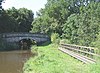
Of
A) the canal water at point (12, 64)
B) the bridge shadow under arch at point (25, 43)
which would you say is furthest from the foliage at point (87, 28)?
the bridge shadow under arch at point (25, 43)

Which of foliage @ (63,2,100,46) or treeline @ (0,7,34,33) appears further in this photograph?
treeline @ (0,7,34,33)

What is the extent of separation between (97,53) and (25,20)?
201 feet

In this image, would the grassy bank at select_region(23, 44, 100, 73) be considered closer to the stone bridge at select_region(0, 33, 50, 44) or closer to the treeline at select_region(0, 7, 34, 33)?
the stone bridge at select_region(0, 33, 50, 44)

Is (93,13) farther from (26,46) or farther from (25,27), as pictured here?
(25,27)

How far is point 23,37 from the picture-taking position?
58.8 meters

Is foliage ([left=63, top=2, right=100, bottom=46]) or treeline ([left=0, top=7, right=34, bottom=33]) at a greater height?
treeline ([left=0, top=7, right=34, bottom=33])

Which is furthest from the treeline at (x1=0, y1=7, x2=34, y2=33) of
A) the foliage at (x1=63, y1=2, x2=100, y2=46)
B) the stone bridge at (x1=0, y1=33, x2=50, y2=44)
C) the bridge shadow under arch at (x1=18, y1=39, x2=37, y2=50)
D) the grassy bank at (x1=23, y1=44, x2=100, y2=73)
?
the grassy bank at (x1=23, y1=44, x2=100, y2=73)

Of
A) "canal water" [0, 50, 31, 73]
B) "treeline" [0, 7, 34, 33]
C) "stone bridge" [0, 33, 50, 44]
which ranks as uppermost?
"treeline" [0, 7, 34, 33]

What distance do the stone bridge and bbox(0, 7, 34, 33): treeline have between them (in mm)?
5783

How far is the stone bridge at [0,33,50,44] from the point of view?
56.8 meters

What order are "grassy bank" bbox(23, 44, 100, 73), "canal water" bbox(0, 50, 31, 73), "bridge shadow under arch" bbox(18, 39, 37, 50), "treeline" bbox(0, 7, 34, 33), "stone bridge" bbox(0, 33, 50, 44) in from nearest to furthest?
"grassy bank" bbox(23, 44, 100, 73) → "canal water" bbox(0, 50, 31, 73) → "stone bridge" bbox(0, 33, 50, 44) → "bridge shadow under arch" bbox(18, 39, 37, 50) → "treeline" bbox(0, 7, 34, 33)

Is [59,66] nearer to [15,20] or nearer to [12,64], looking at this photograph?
[12,64]

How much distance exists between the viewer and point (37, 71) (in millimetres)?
17109

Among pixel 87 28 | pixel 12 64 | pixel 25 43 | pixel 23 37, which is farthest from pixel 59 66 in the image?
pixel 25 43
